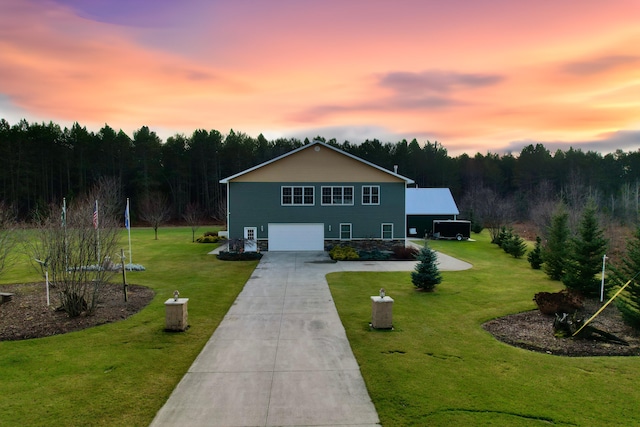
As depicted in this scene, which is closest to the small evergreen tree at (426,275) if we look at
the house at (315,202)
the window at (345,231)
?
the house at (315,202)

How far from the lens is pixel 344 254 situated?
2422cm

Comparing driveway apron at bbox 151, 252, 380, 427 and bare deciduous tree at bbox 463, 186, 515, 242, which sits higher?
bare deciduous tree at bbox 463, 186, 515, 242

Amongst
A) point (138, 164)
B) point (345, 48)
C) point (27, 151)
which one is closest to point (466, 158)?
point (138, 164)

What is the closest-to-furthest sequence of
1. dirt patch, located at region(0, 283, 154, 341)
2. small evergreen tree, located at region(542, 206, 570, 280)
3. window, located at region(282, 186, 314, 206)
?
1. dirt patch, located at region(0, 283, 154, 341)
2. small evergreen tree, located at region(542, 206, 570, 280)
3. window, located at region(282, 186, 314, 206)

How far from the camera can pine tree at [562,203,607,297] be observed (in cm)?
1440

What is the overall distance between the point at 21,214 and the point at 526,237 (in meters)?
69.2

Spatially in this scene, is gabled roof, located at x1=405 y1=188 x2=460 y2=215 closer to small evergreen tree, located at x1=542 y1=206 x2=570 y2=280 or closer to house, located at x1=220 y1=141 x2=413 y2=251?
house, located at x1=220 y1=141 x2=413 y2=251

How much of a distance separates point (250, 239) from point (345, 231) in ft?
22.4

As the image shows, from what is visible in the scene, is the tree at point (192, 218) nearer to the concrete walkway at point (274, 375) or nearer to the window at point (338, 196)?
the window at point (338, 196)

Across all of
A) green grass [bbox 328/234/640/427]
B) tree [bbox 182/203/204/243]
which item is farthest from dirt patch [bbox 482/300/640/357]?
tree [bbox 182/203/204/243]

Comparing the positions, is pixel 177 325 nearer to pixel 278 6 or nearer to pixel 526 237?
pixel 278 6

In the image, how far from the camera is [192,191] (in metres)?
69.2

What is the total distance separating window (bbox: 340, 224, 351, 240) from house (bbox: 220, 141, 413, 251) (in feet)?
0.24

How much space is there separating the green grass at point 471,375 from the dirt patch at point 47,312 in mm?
7083
